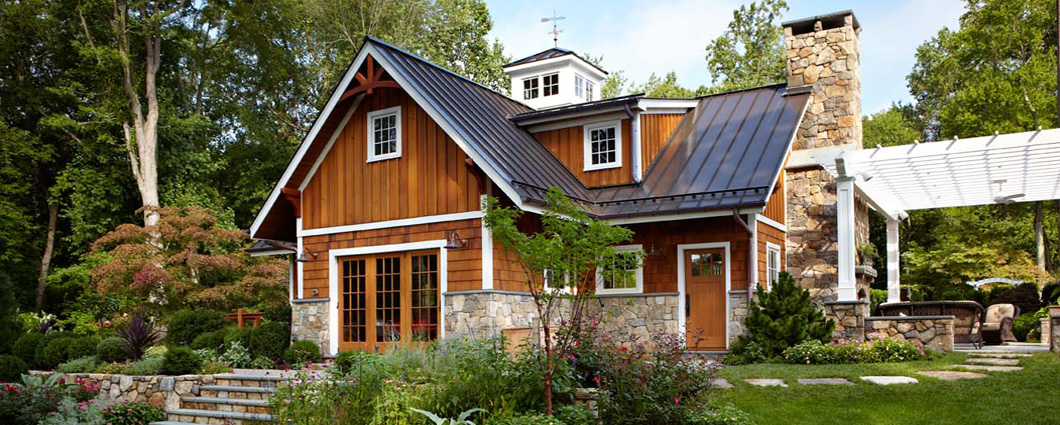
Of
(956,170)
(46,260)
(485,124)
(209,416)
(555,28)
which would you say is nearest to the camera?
(209,416)

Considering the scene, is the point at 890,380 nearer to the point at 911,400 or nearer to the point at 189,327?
the point at 911,400

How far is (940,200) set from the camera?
17094 millimetres

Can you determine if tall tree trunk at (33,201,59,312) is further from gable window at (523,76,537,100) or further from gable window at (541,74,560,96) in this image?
gable window at (541,74,560,96)

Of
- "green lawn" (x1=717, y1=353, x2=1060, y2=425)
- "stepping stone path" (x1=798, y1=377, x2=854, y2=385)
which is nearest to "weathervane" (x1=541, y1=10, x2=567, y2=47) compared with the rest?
"green lawn" (x1=717, y1=353, x2=1060, y2=425)

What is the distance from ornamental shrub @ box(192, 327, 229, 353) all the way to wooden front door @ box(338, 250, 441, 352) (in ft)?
6.41

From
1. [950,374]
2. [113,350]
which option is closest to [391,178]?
[113,350]

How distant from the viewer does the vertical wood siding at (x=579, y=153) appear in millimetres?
14883

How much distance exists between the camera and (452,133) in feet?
40.7

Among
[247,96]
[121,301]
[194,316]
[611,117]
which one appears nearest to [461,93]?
[611,117]

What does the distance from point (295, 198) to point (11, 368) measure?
206 inches

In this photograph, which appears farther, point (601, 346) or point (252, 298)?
point (252, 298)

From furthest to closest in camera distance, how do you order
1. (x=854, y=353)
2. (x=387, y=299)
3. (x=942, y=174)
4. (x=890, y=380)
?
(x=942, y=174) < (x=387, y=299) < (x=854, y=353) < (x=890, y=380)

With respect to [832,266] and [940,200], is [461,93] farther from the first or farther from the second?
[940,200]

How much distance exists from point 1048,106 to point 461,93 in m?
19.6
